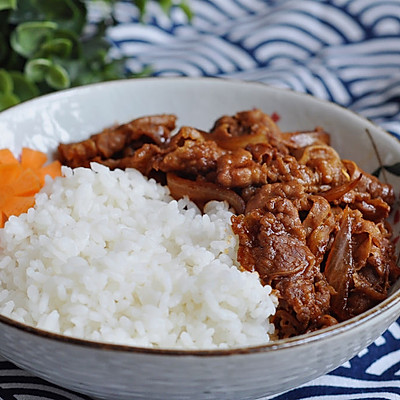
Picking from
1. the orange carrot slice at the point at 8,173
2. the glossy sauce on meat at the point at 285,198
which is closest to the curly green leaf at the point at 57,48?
the glossy sauce on meat at the point at 285,198

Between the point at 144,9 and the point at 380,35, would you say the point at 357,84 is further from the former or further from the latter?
the point at 144,9

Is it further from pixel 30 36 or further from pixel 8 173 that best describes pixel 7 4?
pixel 8 173

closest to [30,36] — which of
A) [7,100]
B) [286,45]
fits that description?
[7,100]

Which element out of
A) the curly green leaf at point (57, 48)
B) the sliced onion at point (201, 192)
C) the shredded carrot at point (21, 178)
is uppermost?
the sliced onion at point (201, 192)

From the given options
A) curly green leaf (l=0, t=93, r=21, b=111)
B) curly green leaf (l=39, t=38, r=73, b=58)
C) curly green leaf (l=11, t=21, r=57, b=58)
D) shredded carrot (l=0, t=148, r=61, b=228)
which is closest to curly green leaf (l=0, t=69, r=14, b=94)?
curly green leaf (l=0, t=93, r=21, b=111)

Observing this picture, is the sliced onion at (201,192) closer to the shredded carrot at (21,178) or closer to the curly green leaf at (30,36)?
the shredded carrot at (21,178)

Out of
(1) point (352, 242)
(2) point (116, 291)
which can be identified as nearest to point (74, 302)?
(2) point (116, 291)
